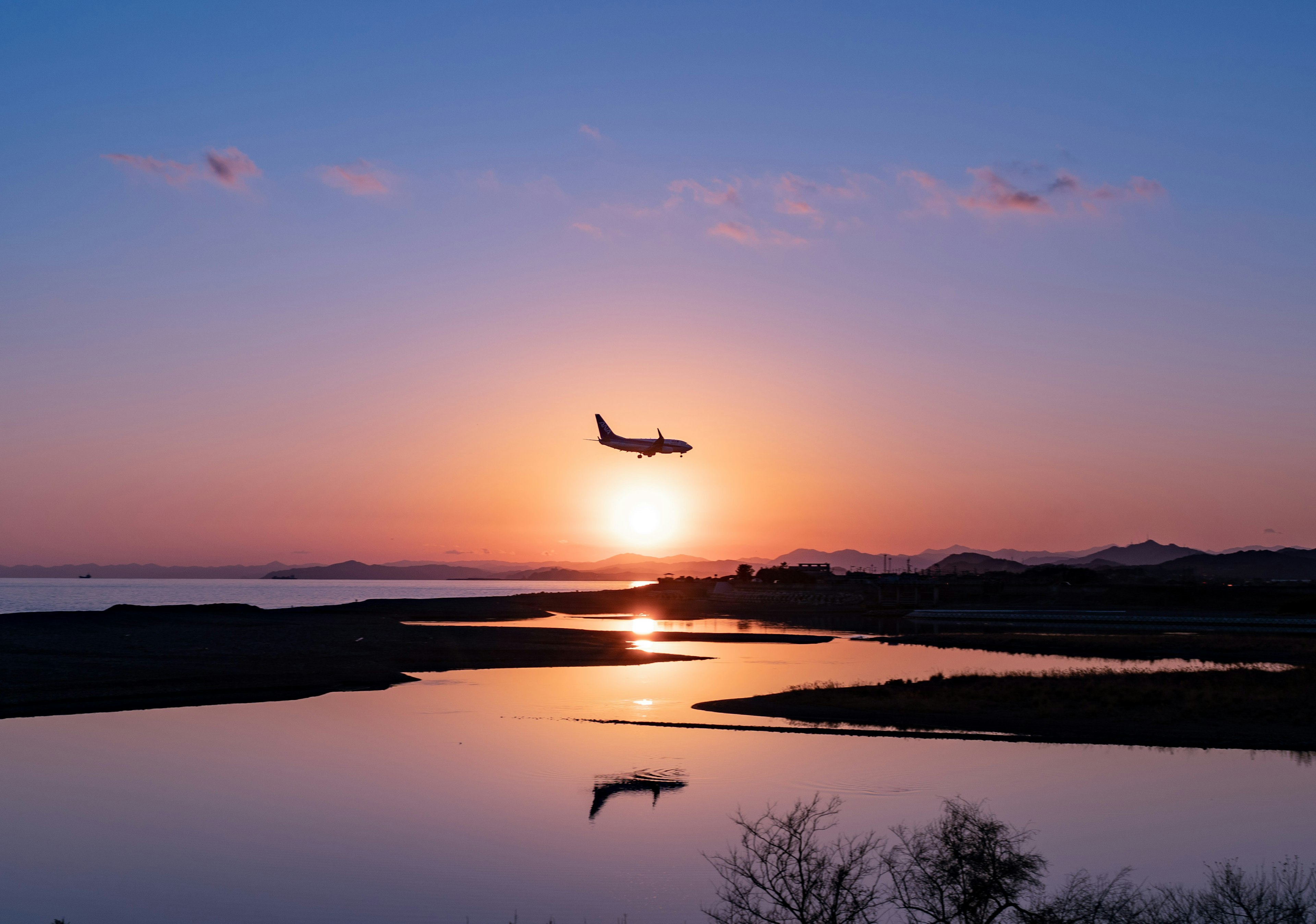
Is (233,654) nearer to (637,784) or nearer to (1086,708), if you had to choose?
(637,784)

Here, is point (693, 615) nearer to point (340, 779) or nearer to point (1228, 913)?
point (340, 779)

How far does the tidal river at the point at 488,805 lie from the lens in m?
21.1

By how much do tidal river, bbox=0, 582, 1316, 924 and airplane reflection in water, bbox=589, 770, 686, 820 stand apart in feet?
0.36

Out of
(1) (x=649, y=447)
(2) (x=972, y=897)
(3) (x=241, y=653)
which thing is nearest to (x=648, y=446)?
(1) (x=649, y=447)

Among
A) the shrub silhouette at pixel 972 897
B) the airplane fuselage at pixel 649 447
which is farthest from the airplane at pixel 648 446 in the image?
the shrub silhouette at pixel 972 897

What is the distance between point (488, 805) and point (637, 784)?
4896 mm

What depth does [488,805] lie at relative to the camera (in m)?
29.3

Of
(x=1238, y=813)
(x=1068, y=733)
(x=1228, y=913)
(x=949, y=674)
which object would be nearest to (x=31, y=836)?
(x=1228, y=913)

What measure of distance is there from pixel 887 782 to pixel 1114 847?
26.7 feet

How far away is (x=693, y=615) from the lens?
16150 centimetres

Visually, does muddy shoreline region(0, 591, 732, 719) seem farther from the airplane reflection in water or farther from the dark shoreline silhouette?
the airplane reflection in water

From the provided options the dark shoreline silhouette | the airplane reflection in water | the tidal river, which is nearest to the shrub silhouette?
the tidal river

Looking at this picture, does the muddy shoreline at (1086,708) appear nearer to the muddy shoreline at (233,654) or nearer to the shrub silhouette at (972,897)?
the shrub silhouette at (972,897)

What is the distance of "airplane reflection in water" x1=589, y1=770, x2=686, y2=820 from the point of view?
30.2 meters
